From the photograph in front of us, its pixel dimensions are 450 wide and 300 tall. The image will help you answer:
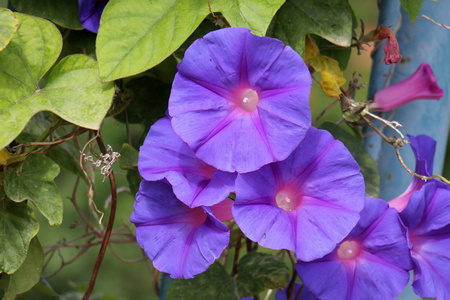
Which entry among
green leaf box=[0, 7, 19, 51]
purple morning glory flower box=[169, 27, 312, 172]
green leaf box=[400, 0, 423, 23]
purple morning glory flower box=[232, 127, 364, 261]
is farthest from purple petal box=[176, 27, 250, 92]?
green leaf box=[400, 0, 423, 23]

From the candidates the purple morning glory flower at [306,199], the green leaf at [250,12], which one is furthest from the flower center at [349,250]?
the green leaf at [250,12]

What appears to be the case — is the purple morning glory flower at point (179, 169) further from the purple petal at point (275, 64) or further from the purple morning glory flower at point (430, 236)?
the purple morning glory flower at point (430, 236)

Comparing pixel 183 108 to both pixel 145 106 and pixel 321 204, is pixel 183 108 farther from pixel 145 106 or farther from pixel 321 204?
pixel 145 106

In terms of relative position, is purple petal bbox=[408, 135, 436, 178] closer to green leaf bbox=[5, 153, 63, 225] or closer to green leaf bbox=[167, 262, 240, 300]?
green leaf bbox=[167, 262, 240, 300]

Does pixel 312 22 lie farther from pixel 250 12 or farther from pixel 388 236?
pixel 388 236

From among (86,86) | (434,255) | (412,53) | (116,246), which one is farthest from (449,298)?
(116,246)
